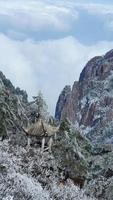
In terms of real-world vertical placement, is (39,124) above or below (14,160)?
above

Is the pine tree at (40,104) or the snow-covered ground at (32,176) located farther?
the pine tree at (40,104)

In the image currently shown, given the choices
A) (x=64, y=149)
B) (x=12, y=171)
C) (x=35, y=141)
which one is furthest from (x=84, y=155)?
(x=12, y=171)

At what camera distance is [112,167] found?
98625mm

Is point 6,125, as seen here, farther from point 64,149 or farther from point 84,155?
point 84,155

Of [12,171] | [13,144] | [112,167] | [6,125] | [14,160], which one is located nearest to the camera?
[12,171]

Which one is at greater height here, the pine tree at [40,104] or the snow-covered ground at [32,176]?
the pine tree at [40,104]

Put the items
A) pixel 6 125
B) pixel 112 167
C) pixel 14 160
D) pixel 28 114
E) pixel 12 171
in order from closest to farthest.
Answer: pixel 12 171
pixel 14 160
pixel 6 125
pixel 112 167
pixel 28 114

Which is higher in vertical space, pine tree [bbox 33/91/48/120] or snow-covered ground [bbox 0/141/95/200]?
A: pine tree [bbox 33/91/48/120]

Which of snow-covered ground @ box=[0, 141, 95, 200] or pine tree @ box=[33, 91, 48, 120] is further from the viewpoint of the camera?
pine tree @ box=[33, 91, 48, 120]

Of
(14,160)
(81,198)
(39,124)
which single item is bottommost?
(81,198)

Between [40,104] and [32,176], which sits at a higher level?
[40,104]

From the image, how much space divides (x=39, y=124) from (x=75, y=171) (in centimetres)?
839

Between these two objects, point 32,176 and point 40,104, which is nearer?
point 32,176

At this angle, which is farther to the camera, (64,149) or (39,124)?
(64,149)
